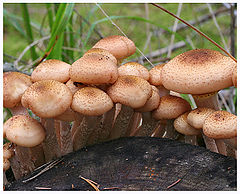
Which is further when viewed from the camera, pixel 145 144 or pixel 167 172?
pixel 145 144

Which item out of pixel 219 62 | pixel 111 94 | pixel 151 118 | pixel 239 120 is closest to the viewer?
pixel 239 120

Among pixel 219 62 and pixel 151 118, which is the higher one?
pixel 219 62

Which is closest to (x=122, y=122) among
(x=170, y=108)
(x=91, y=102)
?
(x=170, y=108)

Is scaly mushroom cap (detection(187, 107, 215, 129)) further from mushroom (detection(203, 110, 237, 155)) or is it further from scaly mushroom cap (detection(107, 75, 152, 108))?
scaly mushroom cap (detection(107, 75, 152, 108))

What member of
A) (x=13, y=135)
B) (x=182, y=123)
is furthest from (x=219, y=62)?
(x=13, y=135)

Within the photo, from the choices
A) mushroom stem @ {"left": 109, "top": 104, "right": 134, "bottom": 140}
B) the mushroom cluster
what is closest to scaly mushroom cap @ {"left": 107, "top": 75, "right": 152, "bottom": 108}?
the mushroom cluster

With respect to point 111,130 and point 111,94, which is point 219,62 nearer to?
point 111,94

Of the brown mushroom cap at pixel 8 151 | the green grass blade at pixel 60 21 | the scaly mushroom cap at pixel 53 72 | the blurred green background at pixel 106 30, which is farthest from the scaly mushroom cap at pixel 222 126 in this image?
the green grass blade at pixel 60 21
